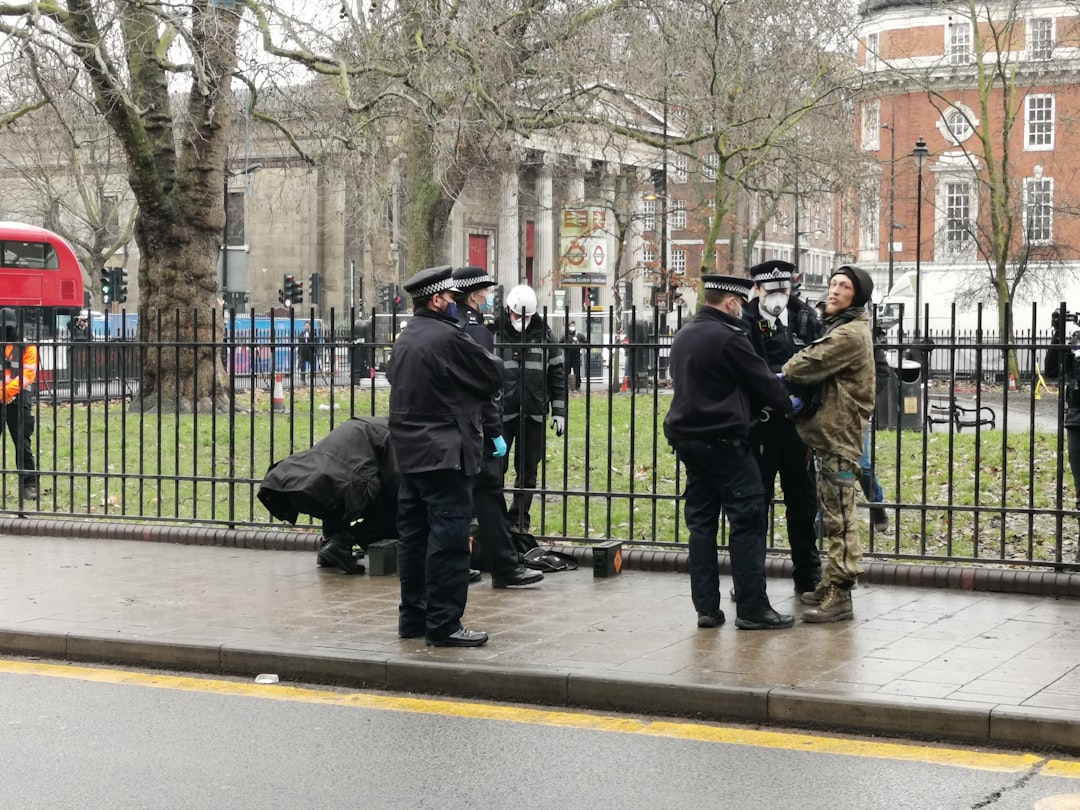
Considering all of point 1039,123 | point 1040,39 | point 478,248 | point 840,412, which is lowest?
point 840,412

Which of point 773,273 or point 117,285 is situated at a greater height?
point 117,285

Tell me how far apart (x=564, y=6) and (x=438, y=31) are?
14.1 ft

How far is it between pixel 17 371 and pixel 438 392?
7.13 meters

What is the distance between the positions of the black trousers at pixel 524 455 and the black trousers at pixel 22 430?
4412mm

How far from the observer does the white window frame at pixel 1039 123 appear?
59531mm

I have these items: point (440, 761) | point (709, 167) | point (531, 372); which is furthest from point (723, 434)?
point (709, 167)

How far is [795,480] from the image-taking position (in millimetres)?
8492

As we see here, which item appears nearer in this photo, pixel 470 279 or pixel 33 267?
pixel 470 279

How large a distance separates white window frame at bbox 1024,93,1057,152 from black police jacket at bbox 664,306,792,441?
5579 centimetres

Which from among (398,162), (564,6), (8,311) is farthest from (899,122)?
(8,311)

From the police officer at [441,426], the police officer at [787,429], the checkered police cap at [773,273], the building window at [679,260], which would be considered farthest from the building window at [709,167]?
the building window at [679,260]

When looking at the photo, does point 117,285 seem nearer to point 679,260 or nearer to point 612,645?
point 612,645

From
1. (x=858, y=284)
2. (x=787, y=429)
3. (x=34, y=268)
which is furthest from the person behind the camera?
(x=34, y=268)

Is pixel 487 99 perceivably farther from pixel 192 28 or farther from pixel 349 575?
pixel 349 575
